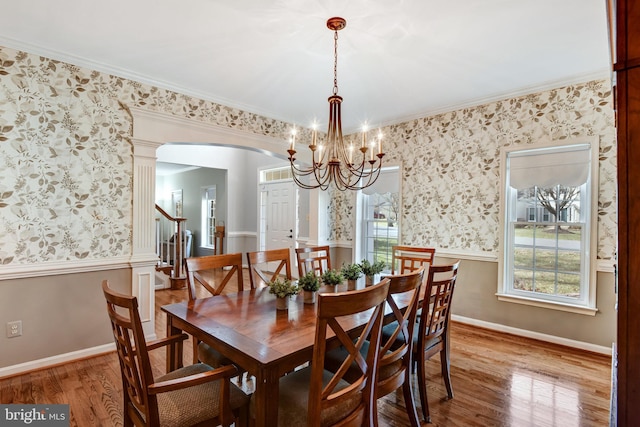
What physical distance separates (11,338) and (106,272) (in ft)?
2.61

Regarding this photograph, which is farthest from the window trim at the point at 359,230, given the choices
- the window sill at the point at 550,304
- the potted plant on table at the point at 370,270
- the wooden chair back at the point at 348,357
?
the wooden chair back at the point at 348,357

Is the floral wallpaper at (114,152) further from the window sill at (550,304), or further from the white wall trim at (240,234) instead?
the white wall trim at (240,234)

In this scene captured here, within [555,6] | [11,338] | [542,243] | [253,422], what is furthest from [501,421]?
[11,338]

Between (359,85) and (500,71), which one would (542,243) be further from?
(359,85)

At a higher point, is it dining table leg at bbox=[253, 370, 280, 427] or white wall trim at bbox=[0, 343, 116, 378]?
dining table leg at bbox=[253, 370, 280, 427]

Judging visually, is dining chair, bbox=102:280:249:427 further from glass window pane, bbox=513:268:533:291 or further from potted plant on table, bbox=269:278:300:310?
glass window pane, bbox=513:268:533:291

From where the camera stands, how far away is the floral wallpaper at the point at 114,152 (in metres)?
2.59

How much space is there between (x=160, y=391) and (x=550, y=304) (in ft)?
11.9

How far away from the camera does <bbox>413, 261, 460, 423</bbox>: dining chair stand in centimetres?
196

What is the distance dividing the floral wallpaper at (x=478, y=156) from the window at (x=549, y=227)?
0.36 ft

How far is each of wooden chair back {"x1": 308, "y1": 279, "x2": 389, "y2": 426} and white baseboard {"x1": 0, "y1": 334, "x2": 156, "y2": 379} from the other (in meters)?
2.60

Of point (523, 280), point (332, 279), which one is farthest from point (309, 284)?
point (523, 280)

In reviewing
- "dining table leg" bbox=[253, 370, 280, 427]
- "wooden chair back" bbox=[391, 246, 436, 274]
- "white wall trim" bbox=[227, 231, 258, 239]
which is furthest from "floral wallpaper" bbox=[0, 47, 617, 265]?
"white wall trim" bbox=[227, 231, 258, 239]

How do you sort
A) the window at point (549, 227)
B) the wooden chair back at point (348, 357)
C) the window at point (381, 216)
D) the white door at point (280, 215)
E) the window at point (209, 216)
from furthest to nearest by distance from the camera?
the window at point (209, 216), the white door at point (280, 215), the window at point (381, 216), the window at point (549, 227), the wooden chair back at point (348, 357)
